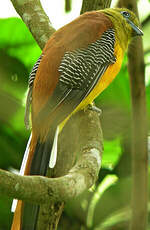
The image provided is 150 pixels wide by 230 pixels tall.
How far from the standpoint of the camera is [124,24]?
4.06m

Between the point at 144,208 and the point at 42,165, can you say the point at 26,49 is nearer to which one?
the point at 42,165

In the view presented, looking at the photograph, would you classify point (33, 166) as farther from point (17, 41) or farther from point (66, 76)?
point (17, 41)

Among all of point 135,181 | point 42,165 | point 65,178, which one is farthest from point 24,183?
point 135,181

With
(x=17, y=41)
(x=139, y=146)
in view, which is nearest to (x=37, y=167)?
(x=139, y=146)

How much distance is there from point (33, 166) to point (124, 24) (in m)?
1.86

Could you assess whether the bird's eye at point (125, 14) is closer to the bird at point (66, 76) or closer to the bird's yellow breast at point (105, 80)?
the bird at point (66, 76)

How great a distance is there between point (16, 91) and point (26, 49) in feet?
1.21

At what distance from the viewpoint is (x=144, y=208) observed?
8.55 ft

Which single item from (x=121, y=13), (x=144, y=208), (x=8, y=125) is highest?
(x=121, y=13)

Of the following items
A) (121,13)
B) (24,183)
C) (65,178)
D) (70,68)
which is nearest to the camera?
(24,183)

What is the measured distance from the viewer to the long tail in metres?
2.41

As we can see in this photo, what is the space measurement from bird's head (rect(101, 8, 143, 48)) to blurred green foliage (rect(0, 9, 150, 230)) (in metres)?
0.30

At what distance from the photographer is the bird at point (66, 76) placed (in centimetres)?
268

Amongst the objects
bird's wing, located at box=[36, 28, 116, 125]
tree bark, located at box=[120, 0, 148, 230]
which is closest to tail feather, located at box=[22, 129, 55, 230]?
bird's wing, located at box=[36, 28, 116, 125]
